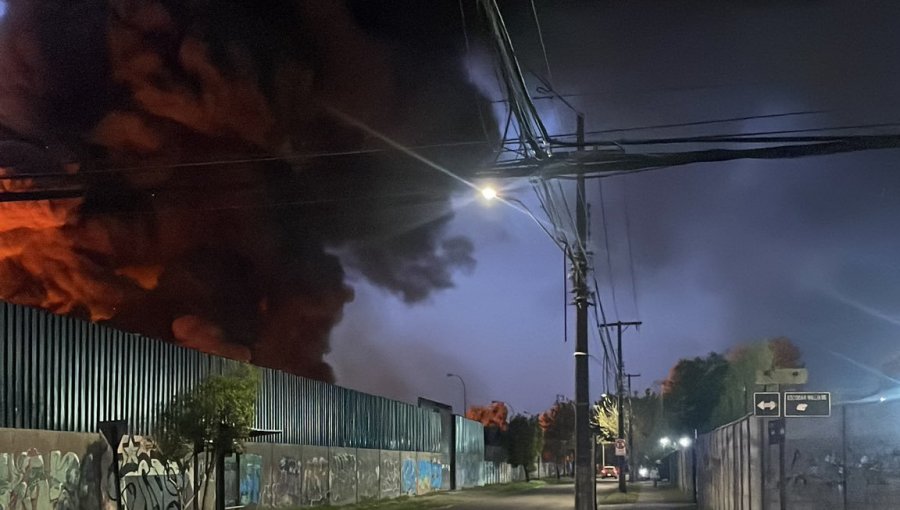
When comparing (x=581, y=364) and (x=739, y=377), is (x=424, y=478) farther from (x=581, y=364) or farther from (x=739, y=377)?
(x=581, y=364)

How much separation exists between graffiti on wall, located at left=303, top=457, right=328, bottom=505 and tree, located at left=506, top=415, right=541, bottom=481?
45.2m

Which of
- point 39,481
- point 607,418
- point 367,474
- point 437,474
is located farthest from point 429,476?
point 39,481

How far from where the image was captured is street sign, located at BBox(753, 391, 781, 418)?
51.8 feet

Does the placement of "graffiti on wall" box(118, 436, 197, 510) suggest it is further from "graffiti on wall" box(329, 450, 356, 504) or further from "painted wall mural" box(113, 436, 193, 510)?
"graffiti on wall" box(329, 450, 356, 504)

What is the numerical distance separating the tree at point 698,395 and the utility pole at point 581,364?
34.3 m

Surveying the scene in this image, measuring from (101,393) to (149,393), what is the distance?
191cm

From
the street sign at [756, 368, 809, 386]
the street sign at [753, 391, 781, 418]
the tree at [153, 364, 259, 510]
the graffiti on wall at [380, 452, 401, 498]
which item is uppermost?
the street sign at [756, 368, 809, 386]

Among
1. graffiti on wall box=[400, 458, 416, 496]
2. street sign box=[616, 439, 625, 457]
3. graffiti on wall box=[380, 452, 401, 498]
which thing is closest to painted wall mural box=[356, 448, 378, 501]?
graffiti on wall box=[380, 452, 401, 498]

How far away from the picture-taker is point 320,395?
34406 millimetres

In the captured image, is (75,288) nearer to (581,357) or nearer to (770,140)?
(581,357)

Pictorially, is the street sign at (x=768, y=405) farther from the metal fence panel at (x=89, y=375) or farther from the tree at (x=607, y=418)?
the tree at (x=607, y=418)

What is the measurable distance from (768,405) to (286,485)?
18.2 metres

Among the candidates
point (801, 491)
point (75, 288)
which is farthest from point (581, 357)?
point (75, 288)

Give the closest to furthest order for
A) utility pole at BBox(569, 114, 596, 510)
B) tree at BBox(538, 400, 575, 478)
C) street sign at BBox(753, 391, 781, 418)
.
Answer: street sign at BBox(753, 391, 781, 418) → utility pole at BBox(569, 114, 596, 510) → tree at BBox(538, 400, 575, 478)
